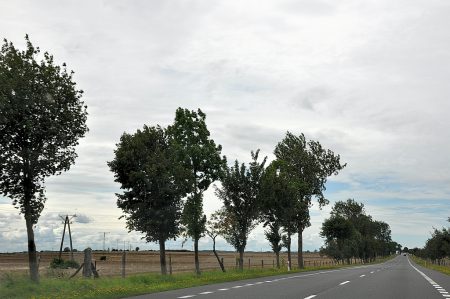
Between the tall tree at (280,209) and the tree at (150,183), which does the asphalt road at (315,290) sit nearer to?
the tree at (150,183)

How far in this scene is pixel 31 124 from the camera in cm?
2044

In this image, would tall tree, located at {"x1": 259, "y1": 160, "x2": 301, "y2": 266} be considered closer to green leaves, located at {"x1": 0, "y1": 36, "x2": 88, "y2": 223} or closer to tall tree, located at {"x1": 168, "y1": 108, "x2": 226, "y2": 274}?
tall tree, located at {"x1": 168, "y1": 108, "x2": 226, "y2": 274}

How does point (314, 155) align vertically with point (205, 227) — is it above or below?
above

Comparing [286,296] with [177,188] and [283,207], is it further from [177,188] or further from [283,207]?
[283,207]

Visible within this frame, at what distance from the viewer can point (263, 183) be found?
133 feet

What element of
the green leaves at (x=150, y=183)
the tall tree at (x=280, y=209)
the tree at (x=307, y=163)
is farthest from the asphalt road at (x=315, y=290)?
the tree at (x=307, y=163)

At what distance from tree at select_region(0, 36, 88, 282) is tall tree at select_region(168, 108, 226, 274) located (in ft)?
41.4

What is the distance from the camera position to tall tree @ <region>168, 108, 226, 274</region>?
34.8 metres

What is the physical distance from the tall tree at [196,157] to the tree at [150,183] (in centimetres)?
183

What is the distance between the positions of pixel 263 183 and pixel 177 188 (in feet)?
33.1

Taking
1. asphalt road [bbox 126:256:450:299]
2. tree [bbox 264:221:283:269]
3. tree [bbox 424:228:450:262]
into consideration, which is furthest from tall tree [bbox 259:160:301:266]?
tree [bbox 424:228:450:262]

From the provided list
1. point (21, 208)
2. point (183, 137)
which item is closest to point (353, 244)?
point (183, 137)

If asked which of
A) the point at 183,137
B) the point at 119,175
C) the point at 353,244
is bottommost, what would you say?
the point at 353,244

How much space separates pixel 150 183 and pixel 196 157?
518 centimetres
